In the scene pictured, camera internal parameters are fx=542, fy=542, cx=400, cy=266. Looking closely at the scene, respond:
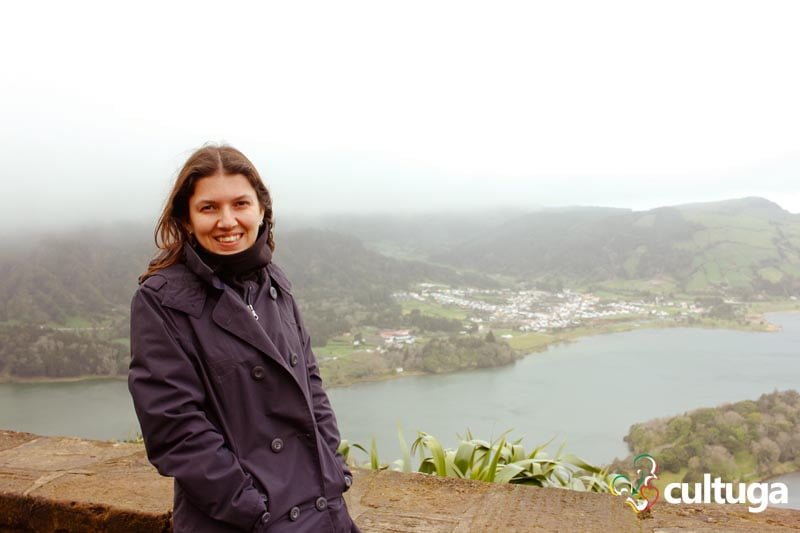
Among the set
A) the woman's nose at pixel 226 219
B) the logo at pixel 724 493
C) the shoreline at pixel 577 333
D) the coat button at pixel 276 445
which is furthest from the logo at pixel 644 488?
the shoreline at pixel 577 333

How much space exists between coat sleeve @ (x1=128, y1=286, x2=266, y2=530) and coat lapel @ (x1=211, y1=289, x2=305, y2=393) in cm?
11

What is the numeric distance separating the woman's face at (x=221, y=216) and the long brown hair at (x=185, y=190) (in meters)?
0.02

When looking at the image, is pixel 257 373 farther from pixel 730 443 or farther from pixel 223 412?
pixel 730 443

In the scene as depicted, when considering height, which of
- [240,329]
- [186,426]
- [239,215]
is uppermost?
[239,215]

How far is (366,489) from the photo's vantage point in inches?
80.4

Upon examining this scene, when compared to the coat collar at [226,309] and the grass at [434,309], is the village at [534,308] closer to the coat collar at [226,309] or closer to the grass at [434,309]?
the grass at [434,309]

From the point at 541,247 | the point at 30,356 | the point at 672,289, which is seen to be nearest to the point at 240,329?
the point at 30,356

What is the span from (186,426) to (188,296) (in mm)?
274

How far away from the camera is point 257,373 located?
3.90ft

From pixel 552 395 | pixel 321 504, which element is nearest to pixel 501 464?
pixel 321 504

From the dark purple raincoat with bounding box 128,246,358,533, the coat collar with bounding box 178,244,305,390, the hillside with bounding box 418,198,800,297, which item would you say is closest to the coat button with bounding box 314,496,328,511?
the dark purple raincoat with bounding box 128,246,358,533

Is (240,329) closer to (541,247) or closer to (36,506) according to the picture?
(36,506)

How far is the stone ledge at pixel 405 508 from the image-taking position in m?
1.74

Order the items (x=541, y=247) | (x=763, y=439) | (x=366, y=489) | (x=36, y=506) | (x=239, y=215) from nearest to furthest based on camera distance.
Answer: (x=239, y=215), (x=36, y=506), (x=366, y=489), (x=763, y=439), (x=541, y=247)
